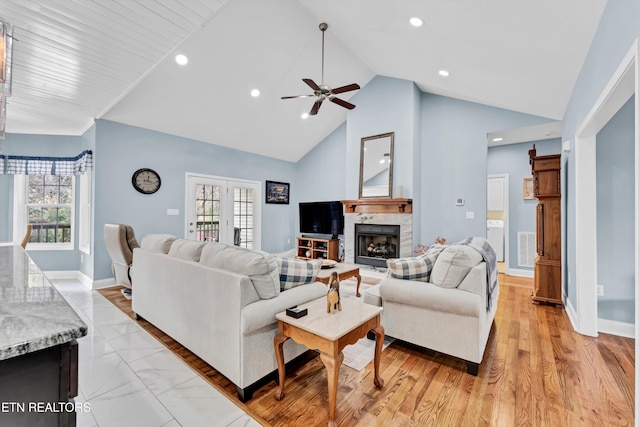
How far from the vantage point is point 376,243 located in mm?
5578

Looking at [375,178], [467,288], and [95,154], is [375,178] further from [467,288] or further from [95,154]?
[95,154]

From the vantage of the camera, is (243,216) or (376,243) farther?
(243,216)

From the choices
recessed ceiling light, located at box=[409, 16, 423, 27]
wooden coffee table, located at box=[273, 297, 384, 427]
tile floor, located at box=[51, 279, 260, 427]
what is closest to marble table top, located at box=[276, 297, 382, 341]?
wooden coffee table, located at box=[273, 297, 384, 427]

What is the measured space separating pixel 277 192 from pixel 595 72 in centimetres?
595

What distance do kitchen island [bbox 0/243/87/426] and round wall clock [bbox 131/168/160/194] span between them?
4644mm

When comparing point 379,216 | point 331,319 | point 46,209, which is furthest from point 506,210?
point 46,209

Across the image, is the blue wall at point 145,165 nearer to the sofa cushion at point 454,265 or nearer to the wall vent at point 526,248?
the sofa cushion at point 454,265

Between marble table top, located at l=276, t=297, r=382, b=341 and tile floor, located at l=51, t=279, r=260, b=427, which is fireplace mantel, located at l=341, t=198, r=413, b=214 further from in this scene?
tile floor, located at l=51, t=279, r=260, b=427

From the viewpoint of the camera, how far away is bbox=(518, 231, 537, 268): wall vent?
5.24m

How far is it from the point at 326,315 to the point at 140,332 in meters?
2.15

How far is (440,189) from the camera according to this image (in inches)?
201

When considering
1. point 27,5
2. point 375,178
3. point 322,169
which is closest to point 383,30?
point 375,178

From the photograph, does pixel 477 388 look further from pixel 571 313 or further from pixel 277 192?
pixel 277 192
